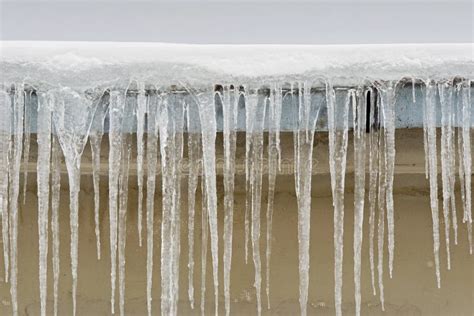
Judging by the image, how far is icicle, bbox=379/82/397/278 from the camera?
255cm

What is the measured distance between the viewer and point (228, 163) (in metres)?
2.65

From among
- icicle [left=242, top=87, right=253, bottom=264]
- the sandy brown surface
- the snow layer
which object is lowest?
the sandy brown surface

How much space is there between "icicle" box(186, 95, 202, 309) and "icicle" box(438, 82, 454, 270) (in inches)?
33.9

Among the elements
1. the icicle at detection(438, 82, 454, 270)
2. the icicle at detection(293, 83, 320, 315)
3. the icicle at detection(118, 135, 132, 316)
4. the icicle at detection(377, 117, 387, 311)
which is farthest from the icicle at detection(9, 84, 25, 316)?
the icicle at detection(438, 82, 454, 270)

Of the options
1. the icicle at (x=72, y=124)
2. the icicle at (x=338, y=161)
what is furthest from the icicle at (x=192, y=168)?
the icicle at (x=338, y=161)

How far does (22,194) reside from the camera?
2998 mm

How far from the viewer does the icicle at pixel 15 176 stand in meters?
2.52

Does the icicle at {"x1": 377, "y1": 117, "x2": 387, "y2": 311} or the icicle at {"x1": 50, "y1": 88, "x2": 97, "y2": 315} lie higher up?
the icicle at {"x1": 50, "y1": 88, "x2": 97, "y2": 315}

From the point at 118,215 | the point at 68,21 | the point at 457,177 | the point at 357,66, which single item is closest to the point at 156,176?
the point at 118,215

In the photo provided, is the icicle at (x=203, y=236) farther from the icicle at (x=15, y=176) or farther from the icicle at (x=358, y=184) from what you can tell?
the icicle at (x=15, y=176)

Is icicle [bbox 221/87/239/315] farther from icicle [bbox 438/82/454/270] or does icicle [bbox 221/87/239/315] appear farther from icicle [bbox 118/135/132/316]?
icicle [bbox 438/82/454/270]

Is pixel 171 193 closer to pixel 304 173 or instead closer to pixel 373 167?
pixel 304 173

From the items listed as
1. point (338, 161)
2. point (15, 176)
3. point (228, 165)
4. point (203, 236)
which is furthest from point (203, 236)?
point (15, 176)

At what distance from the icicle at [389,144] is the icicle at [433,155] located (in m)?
0.12
